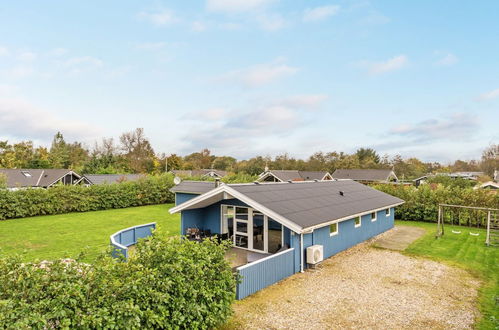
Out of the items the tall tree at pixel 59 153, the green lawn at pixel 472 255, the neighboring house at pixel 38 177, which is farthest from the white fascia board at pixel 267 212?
the tall tree at pixel 59 153

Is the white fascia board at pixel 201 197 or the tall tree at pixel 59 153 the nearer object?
the white fascia board at pixel 201 197

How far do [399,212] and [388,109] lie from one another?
30.9 ft

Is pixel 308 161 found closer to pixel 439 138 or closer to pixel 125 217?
pixel 439 138

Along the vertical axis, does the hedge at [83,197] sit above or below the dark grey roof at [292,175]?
below

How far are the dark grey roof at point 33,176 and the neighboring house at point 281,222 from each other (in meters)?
32.6

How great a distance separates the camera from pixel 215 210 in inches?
569

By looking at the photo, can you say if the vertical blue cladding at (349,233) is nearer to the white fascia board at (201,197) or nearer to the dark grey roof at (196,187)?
the white fascia board at (201,197)

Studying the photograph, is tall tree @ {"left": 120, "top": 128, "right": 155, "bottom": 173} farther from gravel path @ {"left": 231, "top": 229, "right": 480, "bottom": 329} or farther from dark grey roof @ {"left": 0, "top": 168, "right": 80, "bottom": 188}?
gravel path @ {"left": 231, "top": 229, "right": 480, "bottom": 329}

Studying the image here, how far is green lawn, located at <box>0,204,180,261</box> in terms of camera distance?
13789mm

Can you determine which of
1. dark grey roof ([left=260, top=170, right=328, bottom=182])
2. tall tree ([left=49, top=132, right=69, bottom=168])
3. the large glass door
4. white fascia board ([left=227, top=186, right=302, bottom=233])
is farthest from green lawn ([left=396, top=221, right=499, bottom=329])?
tall tree ([left=49, top=132, right=69, bottom=168])

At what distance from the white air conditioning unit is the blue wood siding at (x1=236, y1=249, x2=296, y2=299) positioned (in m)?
0.76

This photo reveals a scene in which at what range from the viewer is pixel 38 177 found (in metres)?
38.8

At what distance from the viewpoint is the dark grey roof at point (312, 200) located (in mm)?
11055

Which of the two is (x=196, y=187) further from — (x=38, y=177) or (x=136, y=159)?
(x=136, y=159)
